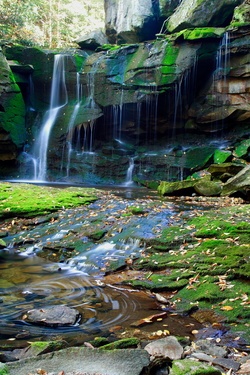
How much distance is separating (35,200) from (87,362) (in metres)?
8.10

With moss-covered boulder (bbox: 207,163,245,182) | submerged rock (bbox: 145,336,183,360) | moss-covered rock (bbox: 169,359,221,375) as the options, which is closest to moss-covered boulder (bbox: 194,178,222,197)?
moss-covered boulder (bbox: 207,163,245,182)

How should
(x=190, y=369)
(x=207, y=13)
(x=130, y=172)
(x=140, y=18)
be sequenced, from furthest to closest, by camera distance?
(x=140, y=18)
(x=207, y=13)
(x=130, y=172)
(x=190, y=369)

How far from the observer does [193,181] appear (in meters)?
12.7

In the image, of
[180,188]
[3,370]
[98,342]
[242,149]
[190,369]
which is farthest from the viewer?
[242,149]

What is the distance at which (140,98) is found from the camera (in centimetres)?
1938

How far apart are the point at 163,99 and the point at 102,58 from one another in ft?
15.1

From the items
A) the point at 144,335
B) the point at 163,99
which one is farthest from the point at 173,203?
the point at 163,99

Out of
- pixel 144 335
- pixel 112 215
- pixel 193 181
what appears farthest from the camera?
pixel 193 181

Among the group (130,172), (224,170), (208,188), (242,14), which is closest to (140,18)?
(242,14)

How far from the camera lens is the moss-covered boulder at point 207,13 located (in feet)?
64.9

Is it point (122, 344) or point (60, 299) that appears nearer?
point (122, 344)

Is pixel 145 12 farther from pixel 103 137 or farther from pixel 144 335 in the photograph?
pixel 144 335

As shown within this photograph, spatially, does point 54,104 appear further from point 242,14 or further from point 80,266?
point 80,266

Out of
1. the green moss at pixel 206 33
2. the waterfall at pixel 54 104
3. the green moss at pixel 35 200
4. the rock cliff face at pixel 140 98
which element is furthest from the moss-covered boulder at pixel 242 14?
the green moss at pixel 35 200
